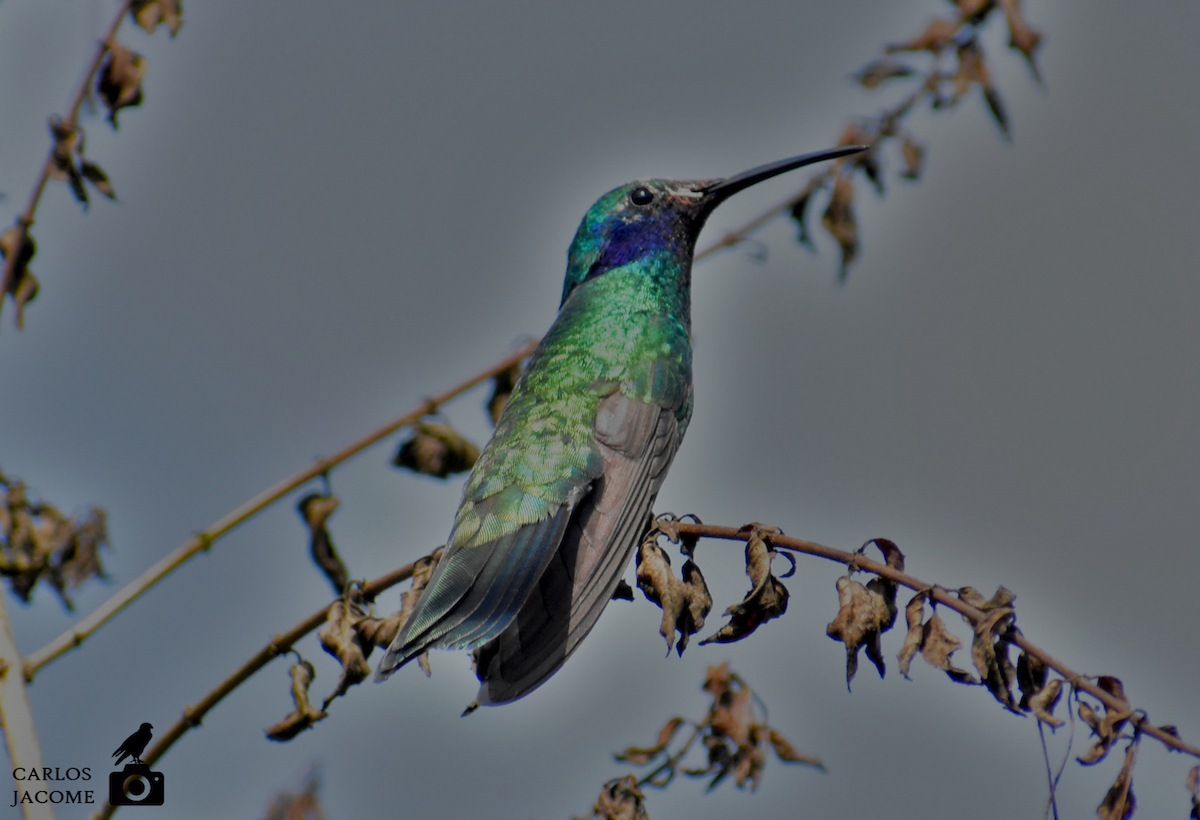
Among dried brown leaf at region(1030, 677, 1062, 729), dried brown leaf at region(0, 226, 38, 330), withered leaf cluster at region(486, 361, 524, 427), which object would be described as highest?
dried brown leaf at region(0, 226, 38, 330)

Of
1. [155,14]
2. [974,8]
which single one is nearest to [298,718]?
[155,14]

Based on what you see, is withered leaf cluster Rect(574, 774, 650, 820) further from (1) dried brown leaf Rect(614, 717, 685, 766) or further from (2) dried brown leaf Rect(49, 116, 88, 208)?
(2) dried brown leaf Rect(49, 116, 88, 208)

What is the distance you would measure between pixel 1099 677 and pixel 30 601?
9.02 ft

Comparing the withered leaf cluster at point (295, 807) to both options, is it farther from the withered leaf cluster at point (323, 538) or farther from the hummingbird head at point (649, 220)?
the hummingbird head at point (649, 220)

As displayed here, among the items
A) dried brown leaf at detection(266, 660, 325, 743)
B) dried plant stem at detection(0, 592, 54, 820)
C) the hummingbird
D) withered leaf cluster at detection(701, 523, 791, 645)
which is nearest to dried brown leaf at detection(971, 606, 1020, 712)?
withered leaf cluster at detection(701, 523, 791, 645)

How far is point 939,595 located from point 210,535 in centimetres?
169

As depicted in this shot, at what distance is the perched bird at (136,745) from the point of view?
2.64 meters

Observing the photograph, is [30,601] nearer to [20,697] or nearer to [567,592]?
[20,697]

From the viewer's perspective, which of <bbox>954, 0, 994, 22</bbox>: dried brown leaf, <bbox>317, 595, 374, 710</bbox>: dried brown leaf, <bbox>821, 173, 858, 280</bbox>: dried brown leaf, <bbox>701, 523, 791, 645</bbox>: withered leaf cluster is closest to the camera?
<bbox>701, 523, 791, 645</bbox>: withered leaf cluster

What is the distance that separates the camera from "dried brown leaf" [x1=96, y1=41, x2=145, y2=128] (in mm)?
3119

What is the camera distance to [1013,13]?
3.12 m

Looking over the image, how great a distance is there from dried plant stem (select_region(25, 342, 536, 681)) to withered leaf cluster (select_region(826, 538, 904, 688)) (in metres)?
1.34

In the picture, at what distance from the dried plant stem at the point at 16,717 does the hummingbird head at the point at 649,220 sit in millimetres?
2863

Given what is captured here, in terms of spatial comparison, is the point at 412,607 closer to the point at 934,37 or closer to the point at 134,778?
the point at 134,778
